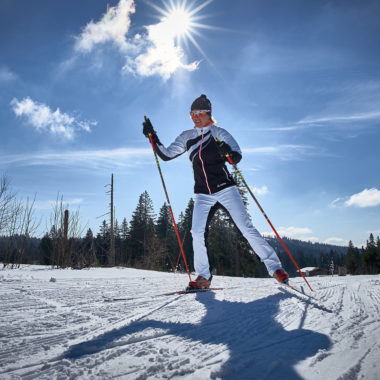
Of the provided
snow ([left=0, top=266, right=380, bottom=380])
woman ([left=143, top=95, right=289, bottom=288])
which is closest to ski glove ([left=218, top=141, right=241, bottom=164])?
woman ([left=143, top=95, right=289, bottom=288])

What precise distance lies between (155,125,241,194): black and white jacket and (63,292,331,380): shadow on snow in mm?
1839

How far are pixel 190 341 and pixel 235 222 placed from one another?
2.12 m

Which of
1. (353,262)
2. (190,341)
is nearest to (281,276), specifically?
(190,341)

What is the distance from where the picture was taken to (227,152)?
324 centimetres

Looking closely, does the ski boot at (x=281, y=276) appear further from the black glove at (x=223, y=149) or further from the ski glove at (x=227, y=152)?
the black glove at (x=223, y=149)

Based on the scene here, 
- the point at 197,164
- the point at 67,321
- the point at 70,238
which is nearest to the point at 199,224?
the point at 197,164

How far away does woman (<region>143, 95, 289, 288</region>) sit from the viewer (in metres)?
2.88

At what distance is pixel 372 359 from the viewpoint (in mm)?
822

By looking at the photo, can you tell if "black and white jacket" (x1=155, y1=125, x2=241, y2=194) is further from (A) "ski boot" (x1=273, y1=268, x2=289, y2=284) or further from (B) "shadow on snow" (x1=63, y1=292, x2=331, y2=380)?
(B) "shadow on snow" (x1=63, y1=292, x2=331, y2=380)

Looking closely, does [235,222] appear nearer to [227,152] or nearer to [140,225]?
[227,152]

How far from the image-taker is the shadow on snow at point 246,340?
0.78 metres

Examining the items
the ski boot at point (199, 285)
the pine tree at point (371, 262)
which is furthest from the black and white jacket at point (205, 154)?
the pine tree at point (371, 262)

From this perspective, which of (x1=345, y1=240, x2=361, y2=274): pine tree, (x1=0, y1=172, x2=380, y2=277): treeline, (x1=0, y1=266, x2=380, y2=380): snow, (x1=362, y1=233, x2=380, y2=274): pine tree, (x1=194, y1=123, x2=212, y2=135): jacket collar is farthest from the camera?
(x1=345, y1=240, x2=361, y2=274): pine tree

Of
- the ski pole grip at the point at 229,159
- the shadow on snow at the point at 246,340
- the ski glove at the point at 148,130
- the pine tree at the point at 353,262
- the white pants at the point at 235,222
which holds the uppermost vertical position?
the ski glove at the point at 148,130
